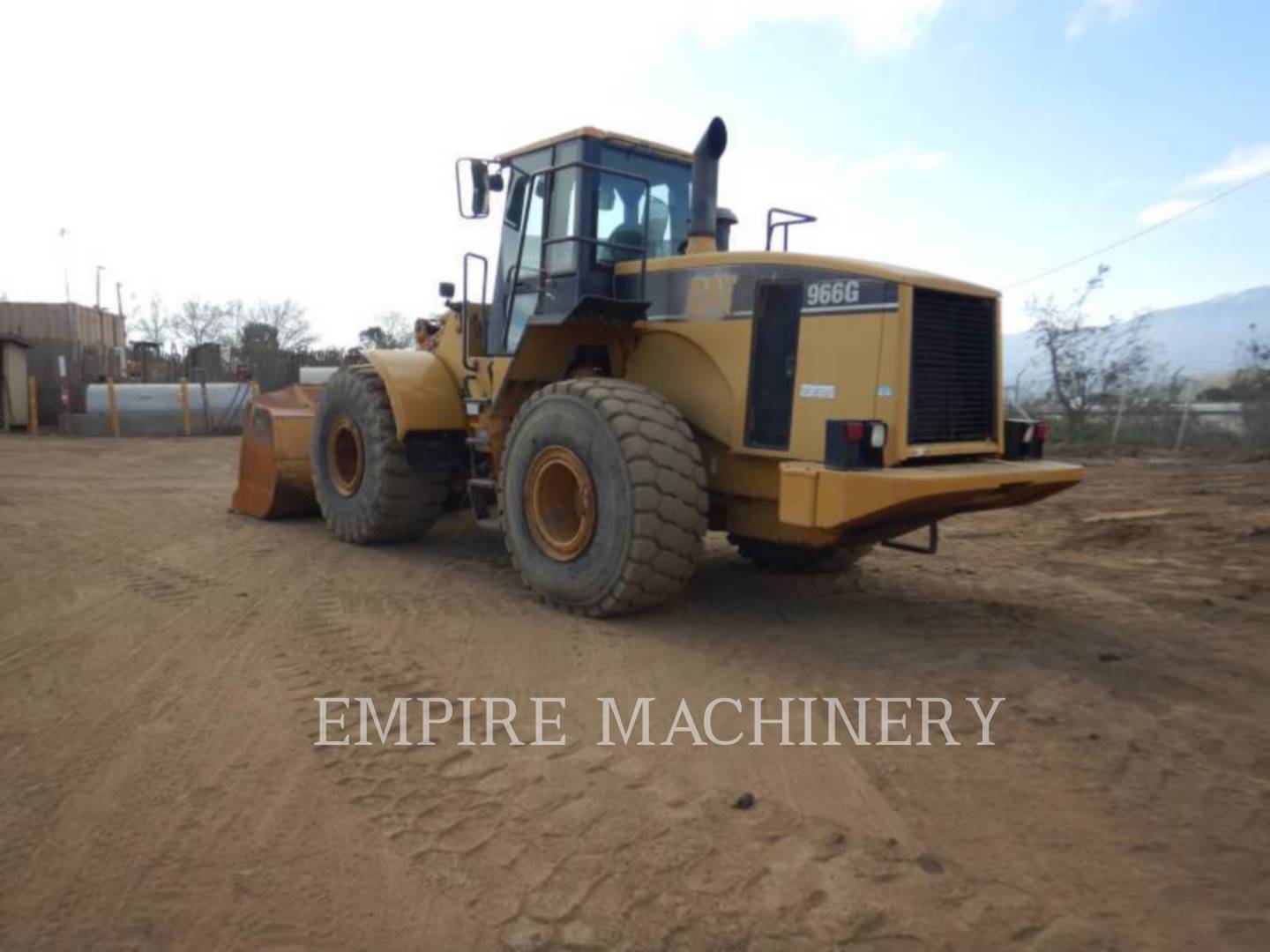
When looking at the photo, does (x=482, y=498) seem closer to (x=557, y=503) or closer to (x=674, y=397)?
(x=557, y=503)

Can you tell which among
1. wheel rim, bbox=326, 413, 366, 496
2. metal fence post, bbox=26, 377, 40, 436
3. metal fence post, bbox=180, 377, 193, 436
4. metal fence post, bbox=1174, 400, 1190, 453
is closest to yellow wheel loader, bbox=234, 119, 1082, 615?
wheel rim, bbox=326, 413, 366, 496

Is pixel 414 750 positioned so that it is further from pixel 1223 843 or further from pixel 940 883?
pixel 1223 843

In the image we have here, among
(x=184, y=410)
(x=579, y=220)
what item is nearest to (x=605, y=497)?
(x=579, y=220)

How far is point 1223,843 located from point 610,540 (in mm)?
3064

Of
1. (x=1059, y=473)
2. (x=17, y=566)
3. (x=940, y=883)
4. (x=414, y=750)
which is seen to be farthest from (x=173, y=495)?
(x=940, y=883)

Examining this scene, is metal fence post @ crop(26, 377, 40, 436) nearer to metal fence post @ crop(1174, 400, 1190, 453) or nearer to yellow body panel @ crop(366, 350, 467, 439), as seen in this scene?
yellow body panel @ crop(366, 350, 467, 439)

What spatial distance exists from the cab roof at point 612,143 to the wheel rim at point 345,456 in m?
2.63

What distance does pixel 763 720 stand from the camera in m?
3.90

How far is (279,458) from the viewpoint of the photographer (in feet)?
28.5

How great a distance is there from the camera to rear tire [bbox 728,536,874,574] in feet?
21.1

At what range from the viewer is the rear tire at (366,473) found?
735 cm

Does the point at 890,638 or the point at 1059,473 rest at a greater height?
the point at 1059,473

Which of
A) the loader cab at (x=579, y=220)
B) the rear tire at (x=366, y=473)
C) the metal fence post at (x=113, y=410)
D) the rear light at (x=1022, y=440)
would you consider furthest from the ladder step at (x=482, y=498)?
the metal fence post at (x=113, y=410)

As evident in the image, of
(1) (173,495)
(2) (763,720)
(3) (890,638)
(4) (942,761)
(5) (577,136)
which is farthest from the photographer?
(1) (173,495)
